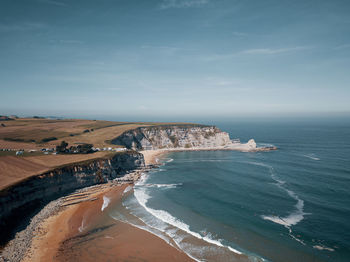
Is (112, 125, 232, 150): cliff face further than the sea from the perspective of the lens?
Yes

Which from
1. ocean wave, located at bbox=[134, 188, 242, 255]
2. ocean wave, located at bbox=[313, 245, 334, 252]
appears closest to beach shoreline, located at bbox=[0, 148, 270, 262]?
ocean wave, located at bbox=[134, 188, 242, 255]

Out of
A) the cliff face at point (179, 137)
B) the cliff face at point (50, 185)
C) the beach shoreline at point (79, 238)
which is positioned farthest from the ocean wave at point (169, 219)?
the cliff face at point (179, 137)

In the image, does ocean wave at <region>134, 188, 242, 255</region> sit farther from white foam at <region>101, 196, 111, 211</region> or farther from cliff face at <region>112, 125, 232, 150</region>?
cliff face at <region>112, 125, 232, 150</region>

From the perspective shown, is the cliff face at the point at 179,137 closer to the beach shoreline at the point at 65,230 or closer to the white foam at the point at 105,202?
the beach shoreline at the point at 65,230

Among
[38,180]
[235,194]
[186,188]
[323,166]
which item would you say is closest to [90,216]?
[38,180]

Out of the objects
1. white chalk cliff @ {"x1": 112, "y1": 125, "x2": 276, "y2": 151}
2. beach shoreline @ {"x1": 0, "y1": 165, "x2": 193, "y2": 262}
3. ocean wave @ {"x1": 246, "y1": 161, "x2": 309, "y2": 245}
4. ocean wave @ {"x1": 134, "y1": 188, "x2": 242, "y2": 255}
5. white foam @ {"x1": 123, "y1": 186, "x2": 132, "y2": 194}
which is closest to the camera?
beach shoreline @ {"x1": 0, "y1": 165, "x2": 193, "y2": 262}

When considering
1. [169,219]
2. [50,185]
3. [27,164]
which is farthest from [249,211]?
[27,164]
